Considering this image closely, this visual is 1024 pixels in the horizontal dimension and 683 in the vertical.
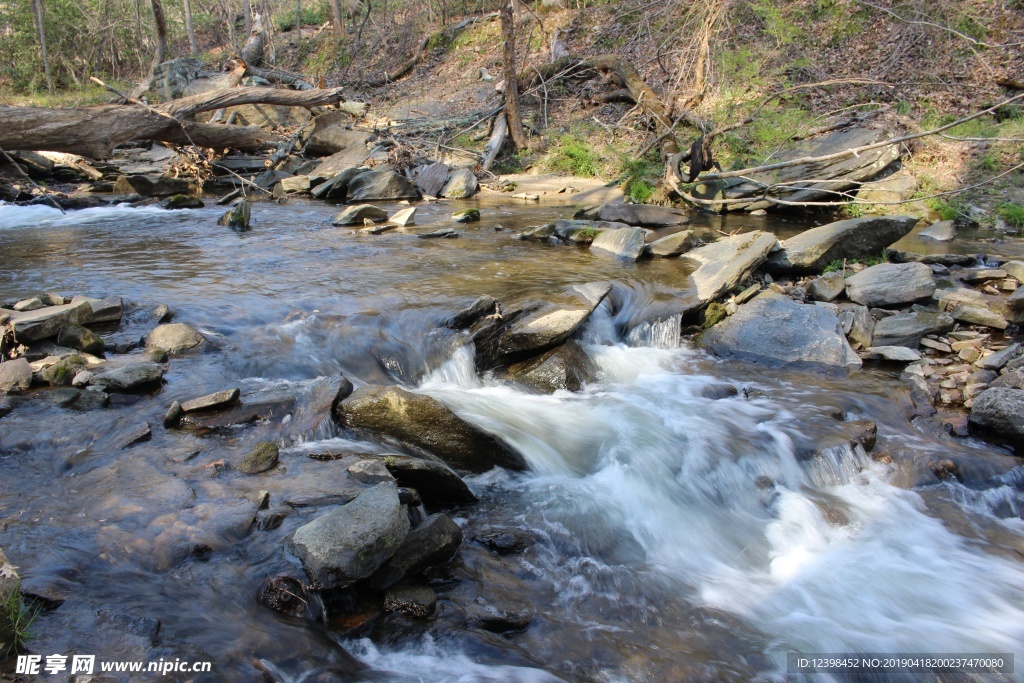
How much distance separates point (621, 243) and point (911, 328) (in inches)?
158

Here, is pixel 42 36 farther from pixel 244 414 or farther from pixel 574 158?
pixel 244 414

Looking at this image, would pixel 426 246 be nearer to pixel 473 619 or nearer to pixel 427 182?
pixel 427 182

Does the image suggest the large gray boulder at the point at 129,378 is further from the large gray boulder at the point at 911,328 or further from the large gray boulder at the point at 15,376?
the large gray boulder at the point at 911,328

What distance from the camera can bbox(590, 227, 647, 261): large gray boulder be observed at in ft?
31.3

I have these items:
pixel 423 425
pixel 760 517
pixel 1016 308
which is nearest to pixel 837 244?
pixel 1016 308

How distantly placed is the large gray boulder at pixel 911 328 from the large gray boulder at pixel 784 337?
1.33ft

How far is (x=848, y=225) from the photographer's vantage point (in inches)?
345

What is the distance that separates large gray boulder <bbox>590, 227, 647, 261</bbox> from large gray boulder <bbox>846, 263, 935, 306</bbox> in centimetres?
283

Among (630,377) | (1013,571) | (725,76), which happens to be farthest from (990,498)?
(725,76)

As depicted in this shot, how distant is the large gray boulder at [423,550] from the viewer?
3395mm

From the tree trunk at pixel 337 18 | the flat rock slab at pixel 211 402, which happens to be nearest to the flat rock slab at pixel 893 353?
the flat rock slab at pixel 211 402

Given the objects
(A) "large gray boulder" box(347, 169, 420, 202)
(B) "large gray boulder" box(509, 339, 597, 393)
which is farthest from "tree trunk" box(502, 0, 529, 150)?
(B) "large gray boulder" box(509, 339, 597, 393)

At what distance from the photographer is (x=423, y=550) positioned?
3537 millimetres

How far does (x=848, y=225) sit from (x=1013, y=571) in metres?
5.69
